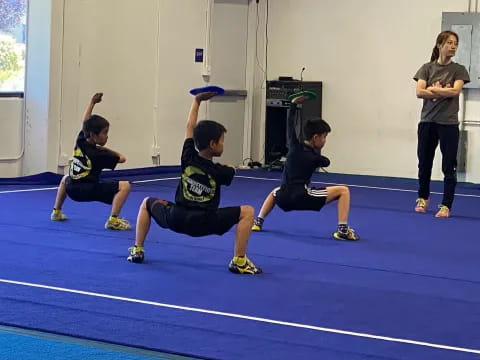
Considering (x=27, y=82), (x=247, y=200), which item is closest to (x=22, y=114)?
(x=27, y=82)

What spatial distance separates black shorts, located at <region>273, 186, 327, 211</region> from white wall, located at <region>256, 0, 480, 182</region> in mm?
5799

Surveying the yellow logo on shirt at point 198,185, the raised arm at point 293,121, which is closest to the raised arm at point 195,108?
the yellow logo on shirt at point 198,185

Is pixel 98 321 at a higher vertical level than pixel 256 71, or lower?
lower

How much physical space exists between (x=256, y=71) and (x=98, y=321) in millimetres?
9762

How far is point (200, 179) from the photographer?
559 cm

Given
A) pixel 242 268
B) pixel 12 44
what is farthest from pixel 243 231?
pixel 12 44

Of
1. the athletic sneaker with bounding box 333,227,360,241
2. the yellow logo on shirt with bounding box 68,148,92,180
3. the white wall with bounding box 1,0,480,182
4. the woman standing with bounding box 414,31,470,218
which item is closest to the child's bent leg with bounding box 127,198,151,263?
the yellow logo on shirt with bounding box 68,148,92,180

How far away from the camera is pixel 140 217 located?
19.1ft

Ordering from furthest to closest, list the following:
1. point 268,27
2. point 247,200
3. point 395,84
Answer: point 268,27, point 395,84, point 247,200

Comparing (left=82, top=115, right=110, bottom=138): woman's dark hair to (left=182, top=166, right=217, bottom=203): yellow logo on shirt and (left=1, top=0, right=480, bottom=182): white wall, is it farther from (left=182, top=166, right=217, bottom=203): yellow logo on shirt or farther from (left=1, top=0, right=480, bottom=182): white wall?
(left=1, top=0, right=480, bottom=182): white wall

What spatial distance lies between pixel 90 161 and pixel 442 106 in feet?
10.8

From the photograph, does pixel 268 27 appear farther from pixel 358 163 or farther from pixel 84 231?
pixel 84 231

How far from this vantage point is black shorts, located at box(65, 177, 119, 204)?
7.16 metres

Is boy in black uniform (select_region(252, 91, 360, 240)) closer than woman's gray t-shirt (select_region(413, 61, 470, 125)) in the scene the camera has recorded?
Yes
